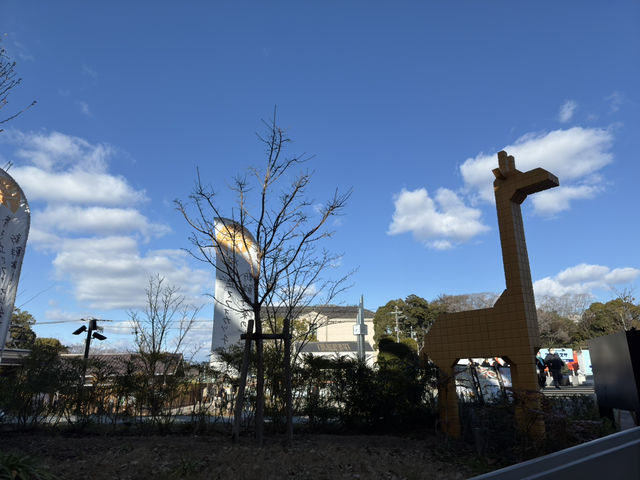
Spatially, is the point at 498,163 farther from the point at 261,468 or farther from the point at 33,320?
the point at 33,320

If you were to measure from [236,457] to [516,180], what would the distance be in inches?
266

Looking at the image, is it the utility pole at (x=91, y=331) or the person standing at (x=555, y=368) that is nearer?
the utility pole at (x=91, y=331)

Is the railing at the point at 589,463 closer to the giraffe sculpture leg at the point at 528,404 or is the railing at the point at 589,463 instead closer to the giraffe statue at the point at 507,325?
the giraffe sculpture leg at the point at 528,404

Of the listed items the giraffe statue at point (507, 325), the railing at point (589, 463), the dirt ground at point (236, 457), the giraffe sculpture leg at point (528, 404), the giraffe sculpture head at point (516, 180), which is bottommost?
the dirt ground at point (236, 457)

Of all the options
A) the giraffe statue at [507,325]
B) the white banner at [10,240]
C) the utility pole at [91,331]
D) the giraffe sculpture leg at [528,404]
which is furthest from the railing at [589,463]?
the utility pole at [91,331]

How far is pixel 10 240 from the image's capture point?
355 inches

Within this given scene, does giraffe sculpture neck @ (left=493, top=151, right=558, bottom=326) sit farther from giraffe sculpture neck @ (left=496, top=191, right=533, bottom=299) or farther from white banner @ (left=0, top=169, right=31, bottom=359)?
white banner @ (left=0, top=169, right=31, bottom=359)

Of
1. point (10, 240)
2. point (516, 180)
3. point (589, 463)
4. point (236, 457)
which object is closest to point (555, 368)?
point (516, 180)

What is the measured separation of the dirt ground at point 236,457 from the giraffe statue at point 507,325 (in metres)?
1.38

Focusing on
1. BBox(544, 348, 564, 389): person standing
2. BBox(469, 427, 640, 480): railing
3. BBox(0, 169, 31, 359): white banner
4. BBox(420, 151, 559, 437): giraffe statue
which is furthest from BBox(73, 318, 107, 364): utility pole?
BBox(544, 348, 564, 389): person standing

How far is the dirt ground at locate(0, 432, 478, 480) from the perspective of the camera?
16.1 ft

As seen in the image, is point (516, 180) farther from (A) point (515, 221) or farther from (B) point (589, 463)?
(B) point (589, 463)

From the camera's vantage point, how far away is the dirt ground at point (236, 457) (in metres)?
4.91

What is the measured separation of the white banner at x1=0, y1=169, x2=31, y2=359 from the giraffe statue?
903 cm
